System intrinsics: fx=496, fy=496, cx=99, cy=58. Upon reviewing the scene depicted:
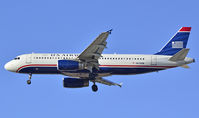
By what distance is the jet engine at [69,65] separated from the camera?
65.4 metres

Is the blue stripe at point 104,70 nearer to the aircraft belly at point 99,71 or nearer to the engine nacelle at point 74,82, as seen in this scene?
the aircraft belly at point 99,71

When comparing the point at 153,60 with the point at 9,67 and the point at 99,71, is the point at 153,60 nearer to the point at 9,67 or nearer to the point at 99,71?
the point at 99,71

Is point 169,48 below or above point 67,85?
above

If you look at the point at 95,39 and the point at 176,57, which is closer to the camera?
the point at 95,39

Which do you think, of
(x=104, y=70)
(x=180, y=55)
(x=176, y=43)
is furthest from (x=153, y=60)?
(x=104, y=70)

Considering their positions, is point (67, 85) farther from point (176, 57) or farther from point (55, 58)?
point (176, 57)

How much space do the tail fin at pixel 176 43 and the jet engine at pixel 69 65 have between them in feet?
41.1

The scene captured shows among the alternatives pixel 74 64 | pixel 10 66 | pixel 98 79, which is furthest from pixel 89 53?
pixel 10 66

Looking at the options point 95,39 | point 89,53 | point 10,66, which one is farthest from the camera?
point 10,66

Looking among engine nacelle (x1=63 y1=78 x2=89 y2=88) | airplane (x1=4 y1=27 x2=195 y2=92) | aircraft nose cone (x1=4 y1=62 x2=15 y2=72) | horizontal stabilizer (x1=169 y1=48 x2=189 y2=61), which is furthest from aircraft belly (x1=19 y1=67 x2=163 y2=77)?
engine nacelle (x1=63 y1=78 x2=89 y2=88)

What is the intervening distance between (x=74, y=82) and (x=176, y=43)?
1583 centimetres

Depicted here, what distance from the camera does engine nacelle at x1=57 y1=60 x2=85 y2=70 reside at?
6544 centimetres

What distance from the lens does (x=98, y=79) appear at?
72188 mm

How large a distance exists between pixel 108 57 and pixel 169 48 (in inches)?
368
